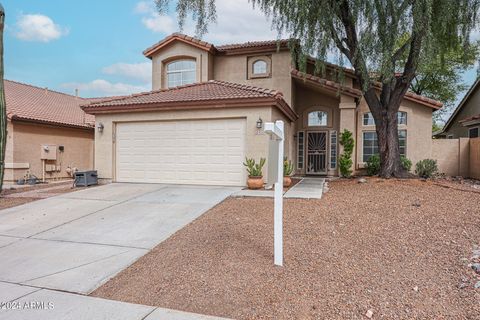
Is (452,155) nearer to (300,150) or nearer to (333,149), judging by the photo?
(333,149)

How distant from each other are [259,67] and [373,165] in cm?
726

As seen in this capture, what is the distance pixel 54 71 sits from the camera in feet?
70.3

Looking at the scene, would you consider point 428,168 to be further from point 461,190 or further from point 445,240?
point 445,240

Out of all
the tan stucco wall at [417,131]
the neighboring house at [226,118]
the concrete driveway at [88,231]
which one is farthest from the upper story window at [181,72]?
the tan stucco wall at [417,131]

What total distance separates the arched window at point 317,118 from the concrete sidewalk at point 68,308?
13713 mm

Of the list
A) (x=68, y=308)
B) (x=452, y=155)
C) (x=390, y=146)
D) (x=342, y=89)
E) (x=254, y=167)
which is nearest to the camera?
(x=68, y=308)

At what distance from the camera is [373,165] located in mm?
14094

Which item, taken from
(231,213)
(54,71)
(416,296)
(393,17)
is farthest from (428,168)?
(54,71)

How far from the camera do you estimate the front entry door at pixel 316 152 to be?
1596cm

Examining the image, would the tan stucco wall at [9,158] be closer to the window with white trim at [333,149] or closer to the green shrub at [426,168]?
the window with white trim at [333,149]

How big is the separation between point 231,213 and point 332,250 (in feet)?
9.24

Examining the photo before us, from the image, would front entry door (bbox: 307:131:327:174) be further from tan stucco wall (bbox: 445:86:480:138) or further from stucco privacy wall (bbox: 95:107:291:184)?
tan stucco wall (bbox: 445:86:480:138)

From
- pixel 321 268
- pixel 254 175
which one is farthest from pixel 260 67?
pixel 321 268

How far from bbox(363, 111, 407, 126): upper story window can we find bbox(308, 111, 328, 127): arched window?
1803 mm
